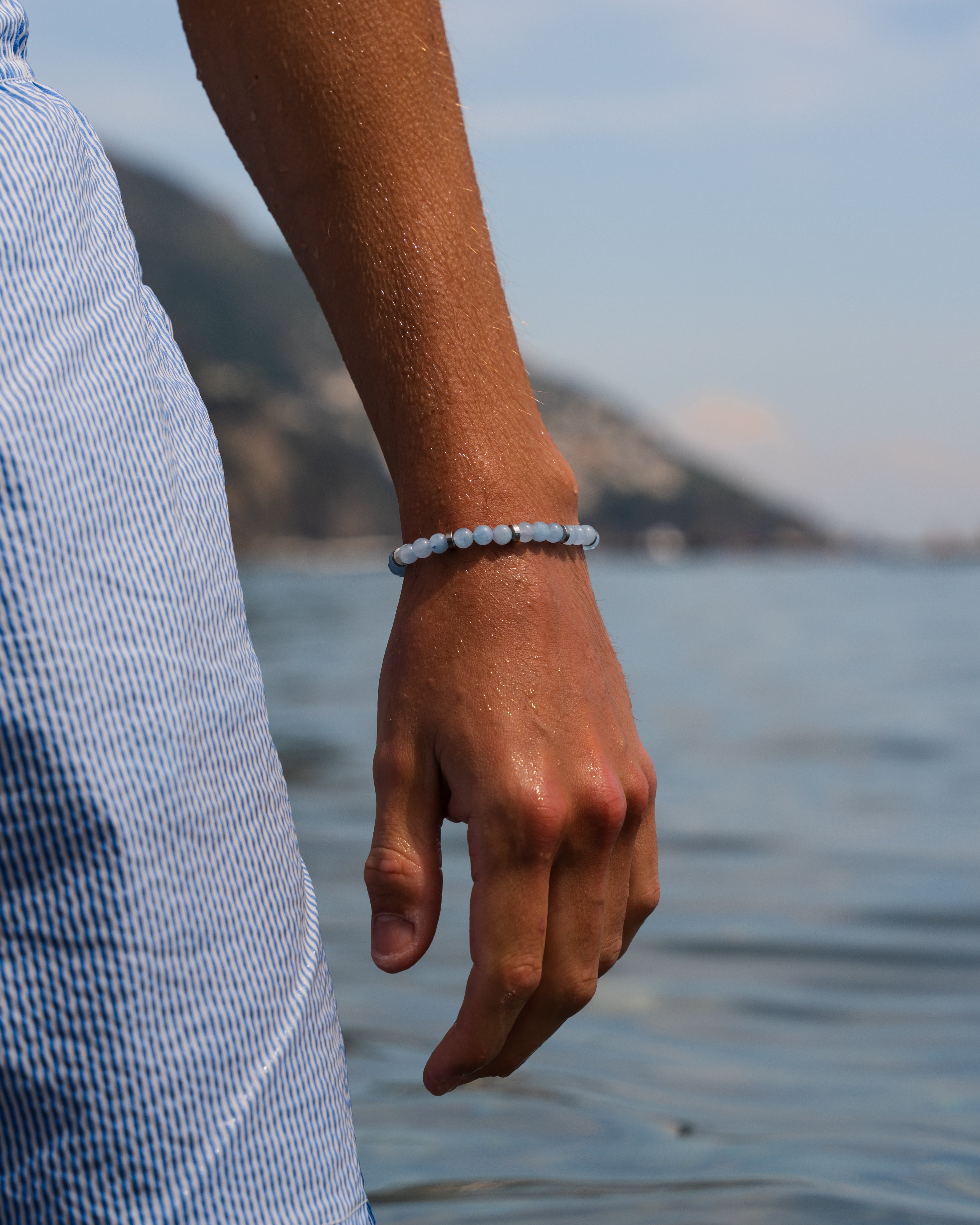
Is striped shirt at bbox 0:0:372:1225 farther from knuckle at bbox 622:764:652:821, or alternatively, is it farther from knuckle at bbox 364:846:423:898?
knuckle at bbox 622:764:652:821

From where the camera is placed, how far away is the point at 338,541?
90.2 metres

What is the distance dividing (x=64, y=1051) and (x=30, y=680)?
18cm

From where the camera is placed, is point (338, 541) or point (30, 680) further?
point (338, 541)

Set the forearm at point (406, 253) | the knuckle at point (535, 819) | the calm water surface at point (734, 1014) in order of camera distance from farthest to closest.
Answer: the calm water surface at point (734, 1014) < the forearm at point (406, 253) < the knuckle at point (535, 819)

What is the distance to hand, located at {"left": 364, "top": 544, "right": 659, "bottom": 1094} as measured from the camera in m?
0.84

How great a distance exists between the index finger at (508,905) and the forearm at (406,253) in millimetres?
199

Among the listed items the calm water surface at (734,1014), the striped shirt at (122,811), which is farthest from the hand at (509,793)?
the calm water surface at (734,1014)

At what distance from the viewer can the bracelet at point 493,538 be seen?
35.7 inches

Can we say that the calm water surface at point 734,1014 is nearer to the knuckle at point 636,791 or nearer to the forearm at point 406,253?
the knuckle at point 636,791

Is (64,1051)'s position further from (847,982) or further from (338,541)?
(338,541)

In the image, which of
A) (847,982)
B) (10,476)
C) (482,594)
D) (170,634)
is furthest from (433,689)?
(847,982)

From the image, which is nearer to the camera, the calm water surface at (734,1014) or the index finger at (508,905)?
the index finger at (508,905)

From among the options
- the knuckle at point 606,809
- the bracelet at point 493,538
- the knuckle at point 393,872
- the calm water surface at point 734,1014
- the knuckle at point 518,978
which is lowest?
the calm water surface at point 734,1014

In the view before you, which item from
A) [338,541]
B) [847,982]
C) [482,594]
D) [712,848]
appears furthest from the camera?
[338,541]
